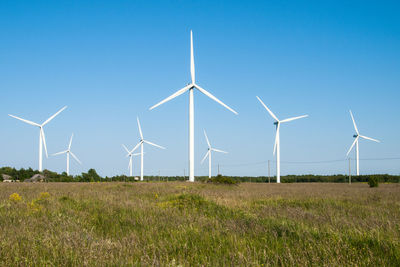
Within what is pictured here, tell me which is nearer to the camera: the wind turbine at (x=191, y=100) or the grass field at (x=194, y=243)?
the grass field at (x=194, y=243)

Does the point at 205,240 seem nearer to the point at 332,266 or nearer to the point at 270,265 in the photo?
the point at 270,265

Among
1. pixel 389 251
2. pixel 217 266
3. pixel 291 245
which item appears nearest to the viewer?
pixel 217 266

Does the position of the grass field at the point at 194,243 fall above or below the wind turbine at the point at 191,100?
below

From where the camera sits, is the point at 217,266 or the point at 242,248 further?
the point at 242,248

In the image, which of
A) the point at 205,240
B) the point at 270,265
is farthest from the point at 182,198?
the point at 270,265

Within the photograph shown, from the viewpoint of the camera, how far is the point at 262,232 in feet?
24.7

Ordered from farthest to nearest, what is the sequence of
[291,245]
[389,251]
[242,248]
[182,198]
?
1. [182,198]
2. [291,245]
3. [242,248]
4. [389,251]

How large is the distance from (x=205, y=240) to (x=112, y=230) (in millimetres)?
2750

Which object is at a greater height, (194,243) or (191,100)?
(191,100)

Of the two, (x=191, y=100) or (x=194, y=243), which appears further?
(x=191, y=100)

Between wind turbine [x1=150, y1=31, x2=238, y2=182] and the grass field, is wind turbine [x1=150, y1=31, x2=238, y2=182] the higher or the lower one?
the higher one

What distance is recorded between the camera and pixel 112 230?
26.7ft

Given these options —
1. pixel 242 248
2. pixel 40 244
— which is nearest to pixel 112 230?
pixel 40 244

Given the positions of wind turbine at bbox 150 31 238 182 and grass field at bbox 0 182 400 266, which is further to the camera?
wind turbine at bbox 150 31 238 182
